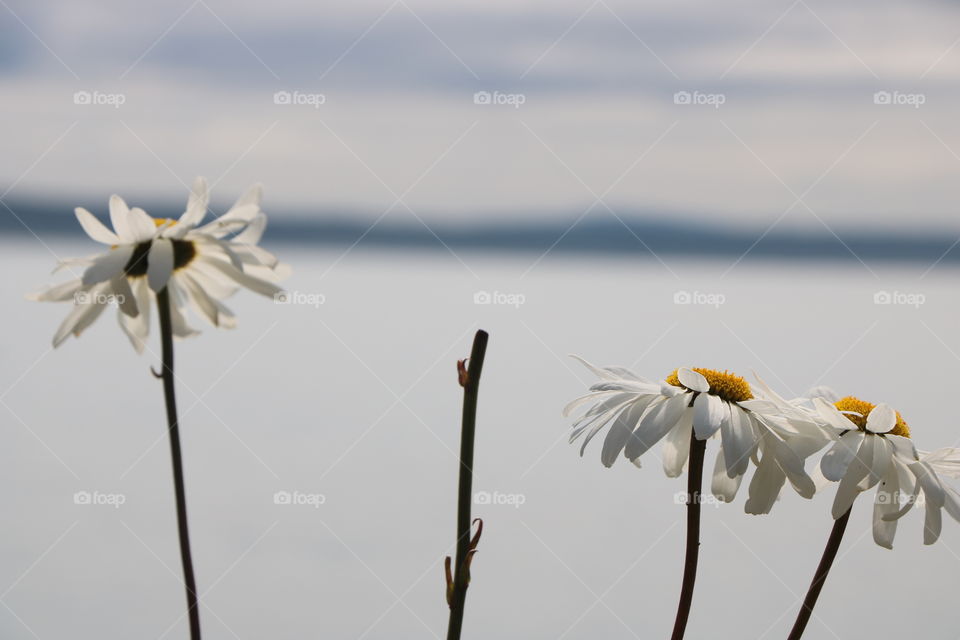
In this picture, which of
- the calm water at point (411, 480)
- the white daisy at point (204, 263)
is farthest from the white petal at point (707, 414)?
the calm water at point (411, 480)

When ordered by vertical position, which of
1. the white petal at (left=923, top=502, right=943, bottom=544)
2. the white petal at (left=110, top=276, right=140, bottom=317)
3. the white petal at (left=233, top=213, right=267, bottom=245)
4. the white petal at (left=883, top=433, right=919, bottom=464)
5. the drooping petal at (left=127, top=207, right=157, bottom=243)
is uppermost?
the white petal at (left=233, top=213, right=267, bottom=245)

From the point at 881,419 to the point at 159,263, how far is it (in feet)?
1.20

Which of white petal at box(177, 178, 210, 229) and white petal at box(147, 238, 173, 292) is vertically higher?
white petal at box(177, 178, 210, 229)

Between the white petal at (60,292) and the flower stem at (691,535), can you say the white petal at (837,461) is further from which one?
the white petal at (60,292)

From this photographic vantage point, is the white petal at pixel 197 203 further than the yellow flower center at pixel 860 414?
No

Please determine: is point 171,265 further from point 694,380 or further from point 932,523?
point 932,523

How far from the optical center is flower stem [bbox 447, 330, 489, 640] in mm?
397

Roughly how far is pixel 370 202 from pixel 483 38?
80 cm

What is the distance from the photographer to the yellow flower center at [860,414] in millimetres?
538

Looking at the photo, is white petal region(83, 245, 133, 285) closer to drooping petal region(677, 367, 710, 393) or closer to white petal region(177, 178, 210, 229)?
white petal region(177, 178, 210, 229)

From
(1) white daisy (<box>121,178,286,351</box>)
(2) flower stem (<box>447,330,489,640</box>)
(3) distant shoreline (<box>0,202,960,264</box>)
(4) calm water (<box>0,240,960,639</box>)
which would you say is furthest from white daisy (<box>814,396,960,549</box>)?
(3) distant shoreline (<box>0,202,960,264</box>)

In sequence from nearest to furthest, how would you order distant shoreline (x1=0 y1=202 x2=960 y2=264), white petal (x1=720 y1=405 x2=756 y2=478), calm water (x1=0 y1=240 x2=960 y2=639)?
white petal (x1=720 y1=405 x2=756 y2=478), calm water (x1=0 y1=240 x2=960 y2=639), distant shoreline (x1=0 y1=202 x2=960 y2=264)

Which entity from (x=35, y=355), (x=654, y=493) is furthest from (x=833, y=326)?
(x=35, y=355)

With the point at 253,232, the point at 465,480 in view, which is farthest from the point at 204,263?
the point at 465,480
